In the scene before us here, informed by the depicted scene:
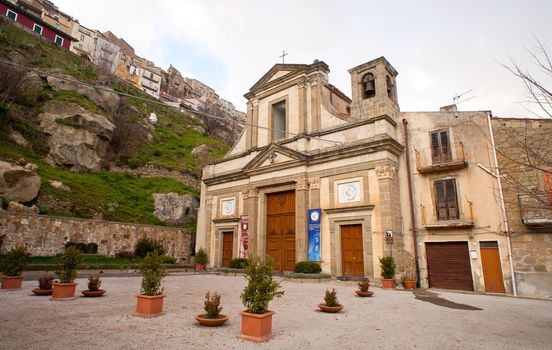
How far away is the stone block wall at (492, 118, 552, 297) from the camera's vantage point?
12961 mm

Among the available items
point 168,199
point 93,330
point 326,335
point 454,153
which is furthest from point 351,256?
point 168,199

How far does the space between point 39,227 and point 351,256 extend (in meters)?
17.4

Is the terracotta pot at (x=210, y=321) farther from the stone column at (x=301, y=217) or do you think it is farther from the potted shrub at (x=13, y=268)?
the stone column at (x=301, y=217)

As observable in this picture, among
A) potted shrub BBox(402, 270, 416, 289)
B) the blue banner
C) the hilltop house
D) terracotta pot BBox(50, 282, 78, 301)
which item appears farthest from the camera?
the hilltop house

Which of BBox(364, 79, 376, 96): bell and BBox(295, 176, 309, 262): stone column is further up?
BBox(364, 79, 376, 96): bell

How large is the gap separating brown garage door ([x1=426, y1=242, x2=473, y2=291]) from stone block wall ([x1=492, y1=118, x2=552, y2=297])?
191cm

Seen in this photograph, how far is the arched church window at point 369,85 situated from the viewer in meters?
18.4

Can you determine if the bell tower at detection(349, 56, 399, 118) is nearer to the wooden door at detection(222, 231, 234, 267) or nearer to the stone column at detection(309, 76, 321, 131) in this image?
the stone column at detection(309, 76, 321, 131)

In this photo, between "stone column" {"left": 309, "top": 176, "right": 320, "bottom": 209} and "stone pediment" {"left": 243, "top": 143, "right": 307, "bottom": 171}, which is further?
"stone pediment" {"left": 243, "top": 143, "right": 307, "bottom": 171}

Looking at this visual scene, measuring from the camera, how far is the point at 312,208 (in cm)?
1856

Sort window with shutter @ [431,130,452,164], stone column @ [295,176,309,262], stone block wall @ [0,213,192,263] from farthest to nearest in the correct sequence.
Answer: stone column @ [295,176,309,262] → stone block wall @ [0,213,192,263] → window with shutter @ [431,130,452,164]

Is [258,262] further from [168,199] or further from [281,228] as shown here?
[168,199]

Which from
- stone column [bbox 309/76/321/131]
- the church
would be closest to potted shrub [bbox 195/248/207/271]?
the church

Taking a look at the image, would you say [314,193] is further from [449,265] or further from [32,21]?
[32,21]
